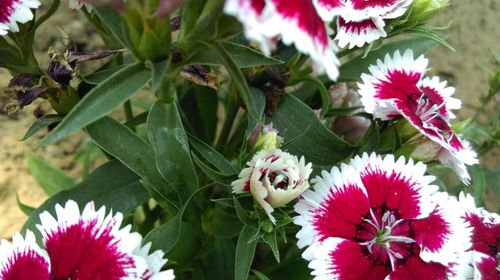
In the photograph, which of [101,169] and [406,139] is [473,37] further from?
[101,169]

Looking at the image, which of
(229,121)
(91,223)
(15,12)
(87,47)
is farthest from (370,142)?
(87,47)

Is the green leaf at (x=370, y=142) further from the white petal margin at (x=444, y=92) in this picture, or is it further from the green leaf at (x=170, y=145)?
the green leaf at (x=170, y=145)

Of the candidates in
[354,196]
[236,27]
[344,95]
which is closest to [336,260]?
[354,196]

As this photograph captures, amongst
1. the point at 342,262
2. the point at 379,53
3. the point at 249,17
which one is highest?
the point at 249,17

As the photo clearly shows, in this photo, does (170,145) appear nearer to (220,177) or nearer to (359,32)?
(220,177)

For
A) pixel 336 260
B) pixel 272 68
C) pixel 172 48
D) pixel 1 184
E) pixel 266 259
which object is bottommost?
pixel 266 259
